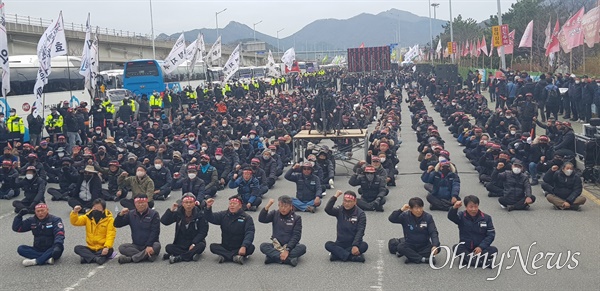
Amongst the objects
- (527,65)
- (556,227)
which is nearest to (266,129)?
(556,227)

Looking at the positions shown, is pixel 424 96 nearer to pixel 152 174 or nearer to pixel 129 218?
pixel 152 174

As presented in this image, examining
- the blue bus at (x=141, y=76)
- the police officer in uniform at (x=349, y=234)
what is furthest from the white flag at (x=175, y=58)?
the police officer in uniform at (x=349, y=234)

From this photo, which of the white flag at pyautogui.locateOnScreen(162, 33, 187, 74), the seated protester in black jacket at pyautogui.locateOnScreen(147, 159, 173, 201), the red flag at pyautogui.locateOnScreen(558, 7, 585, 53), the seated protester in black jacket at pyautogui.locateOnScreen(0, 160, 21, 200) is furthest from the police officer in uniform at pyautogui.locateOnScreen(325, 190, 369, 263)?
the white flag at pyautogui.locateOnScreen(162, 33, 187, 74)

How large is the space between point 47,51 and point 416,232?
50.3ft

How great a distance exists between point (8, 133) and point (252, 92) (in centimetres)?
2345

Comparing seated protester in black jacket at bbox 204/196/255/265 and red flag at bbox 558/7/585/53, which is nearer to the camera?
seated protester in black jacket at bbox 204/196/255/265

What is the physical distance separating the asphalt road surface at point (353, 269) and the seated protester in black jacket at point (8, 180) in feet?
12.0

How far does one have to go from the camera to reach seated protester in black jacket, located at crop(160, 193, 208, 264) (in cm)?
1021

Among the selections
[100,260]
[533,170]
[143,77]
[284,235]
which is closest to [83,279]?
[100,260]

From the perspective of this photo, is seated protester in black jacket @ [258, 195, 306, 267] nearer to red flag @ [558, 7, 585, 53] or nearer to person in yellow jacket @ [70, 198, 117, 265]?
person in yellow jacket @ [70, 198, 117, 265]

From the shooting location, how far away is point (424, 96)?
172 ft

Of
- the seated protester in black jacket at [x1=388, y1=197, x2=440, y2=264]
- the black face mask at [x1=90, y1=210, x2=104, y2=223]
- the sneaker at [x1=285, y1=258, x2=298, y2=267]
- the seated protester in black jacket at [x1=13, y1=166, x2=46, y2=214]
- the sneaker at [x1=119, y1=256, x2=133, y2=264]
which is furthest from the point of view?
the seated protester in black jacket at [x1=13, y1=166, x2=46, y2=214]

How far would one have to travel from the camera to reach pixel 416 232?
32.4 ft

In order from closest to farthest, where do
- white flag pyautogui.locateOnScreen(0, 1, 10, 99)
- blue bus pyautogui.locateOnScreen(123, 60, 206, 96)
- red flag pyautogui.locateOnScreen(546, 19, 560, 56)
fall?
white flag pyautogui.locateOnScreen(0, 1, 10, 99), red flag pyautogui.locateOnScreen(546, 19, 560, 56), blue bus pyautogui.locateOnScreen(123, 60, 206, 96)
